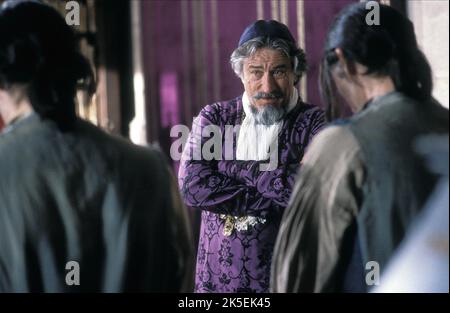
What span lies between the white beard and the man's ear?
73 cm

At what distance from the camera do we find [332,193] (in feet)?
6.66

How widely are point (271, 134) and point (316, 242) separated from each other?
83 centimetres

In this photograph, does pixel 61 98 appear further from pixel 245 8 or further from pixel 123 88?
pixel 123 88

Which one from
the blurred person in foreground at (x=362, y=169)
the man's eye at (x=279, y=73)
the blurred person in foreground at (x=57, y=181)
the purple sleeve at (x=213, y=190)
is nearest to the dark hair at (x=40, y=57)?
the blurred person in foreground at (x=57, y=181)

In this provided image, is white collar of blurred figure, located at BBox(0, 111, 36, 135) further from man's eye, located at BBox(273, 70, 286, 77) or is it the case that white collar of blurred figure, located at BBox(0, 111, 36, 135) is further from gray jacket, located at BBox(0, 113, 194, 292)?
man's eye, located at BBox(273, 70, 286, 77)

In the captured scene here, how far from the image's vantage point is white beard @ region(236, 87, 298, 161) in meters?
2.83

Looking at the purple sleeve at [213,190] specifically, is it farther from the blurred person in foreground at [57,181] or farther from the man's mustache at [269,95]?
the blurred person in foreground at [57,181]

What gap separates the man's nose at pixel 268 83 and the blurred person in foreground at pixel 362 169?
0.67m

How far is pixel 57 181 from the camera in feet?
6.66

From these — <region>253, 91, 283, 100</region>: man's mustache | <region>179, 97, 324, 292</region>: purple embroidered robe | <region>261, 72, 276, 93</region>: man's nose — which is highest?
<region>261, 72, 276, 93</region>: man's nose

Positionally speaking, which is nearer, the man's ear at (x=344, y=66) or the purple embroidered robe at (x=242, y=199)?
the man's ear at (x=344, y=66)

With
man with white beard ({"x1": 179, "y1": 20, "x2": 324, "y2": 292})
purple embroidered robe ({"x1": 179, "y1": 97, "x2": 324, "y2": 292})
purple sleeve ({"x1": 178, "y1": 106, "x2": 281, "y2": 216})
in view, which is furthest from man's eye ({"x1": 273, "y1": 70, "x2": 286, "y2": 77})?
purple sleeve ({"x1": 178, "y1": 106, "x2": 281, "y2": 216})

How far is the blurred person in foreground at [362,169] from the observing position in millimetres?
2031
